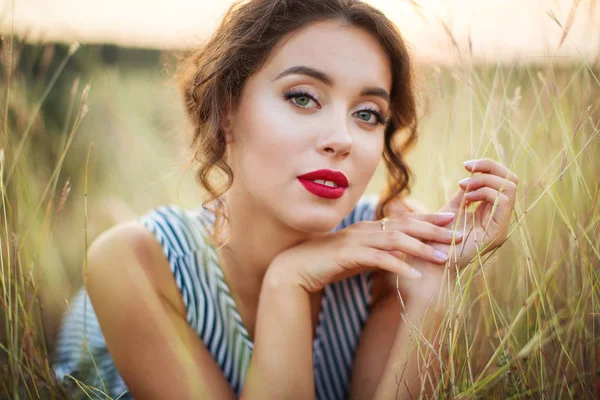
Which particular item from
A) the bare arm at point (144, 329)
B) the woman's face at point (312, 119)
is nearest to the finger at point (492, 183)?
the woman's face at point (312, 119)

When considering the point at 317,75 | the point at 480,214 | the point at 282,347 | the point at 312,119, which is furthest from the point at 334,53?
the point at 282,347

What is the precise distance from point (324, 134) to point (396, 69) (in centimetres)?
53

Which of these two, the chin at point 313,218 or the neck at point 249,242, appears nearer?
the chin at point 313,218

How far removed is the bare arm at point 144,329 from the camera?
1789 millimetres

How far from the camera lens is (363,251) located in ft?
5.65

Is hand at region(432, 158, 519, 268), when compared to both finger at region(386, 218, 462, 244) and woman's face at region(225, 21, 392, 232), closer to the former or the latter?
finger at region(386, 218, 462, 244)

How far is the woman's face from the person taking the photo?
1.61m

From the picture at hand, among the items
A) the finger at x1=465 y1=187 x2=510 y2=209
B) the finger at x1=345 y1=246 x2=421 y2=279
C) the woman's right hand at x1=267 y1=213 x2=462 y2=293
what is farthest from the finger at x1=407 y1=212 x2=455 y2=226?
the finger at x1=345 y1=246 x2=421 y2=279

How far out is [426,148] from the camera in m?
3.11

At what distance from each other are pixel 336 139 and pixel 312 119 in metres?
0.11

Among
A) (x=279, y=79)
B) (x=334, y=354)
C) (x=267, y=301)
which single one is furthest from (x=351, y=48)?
(x=334, y=354)

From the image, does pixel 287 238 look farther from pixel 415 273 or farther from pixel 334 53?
pixel 334 53

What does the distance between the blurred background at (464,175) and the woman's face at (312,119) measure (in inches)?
12.4

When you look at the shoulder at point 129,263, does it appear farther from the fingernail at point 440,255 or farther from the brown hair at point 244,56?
the fingernail at point 440,255
